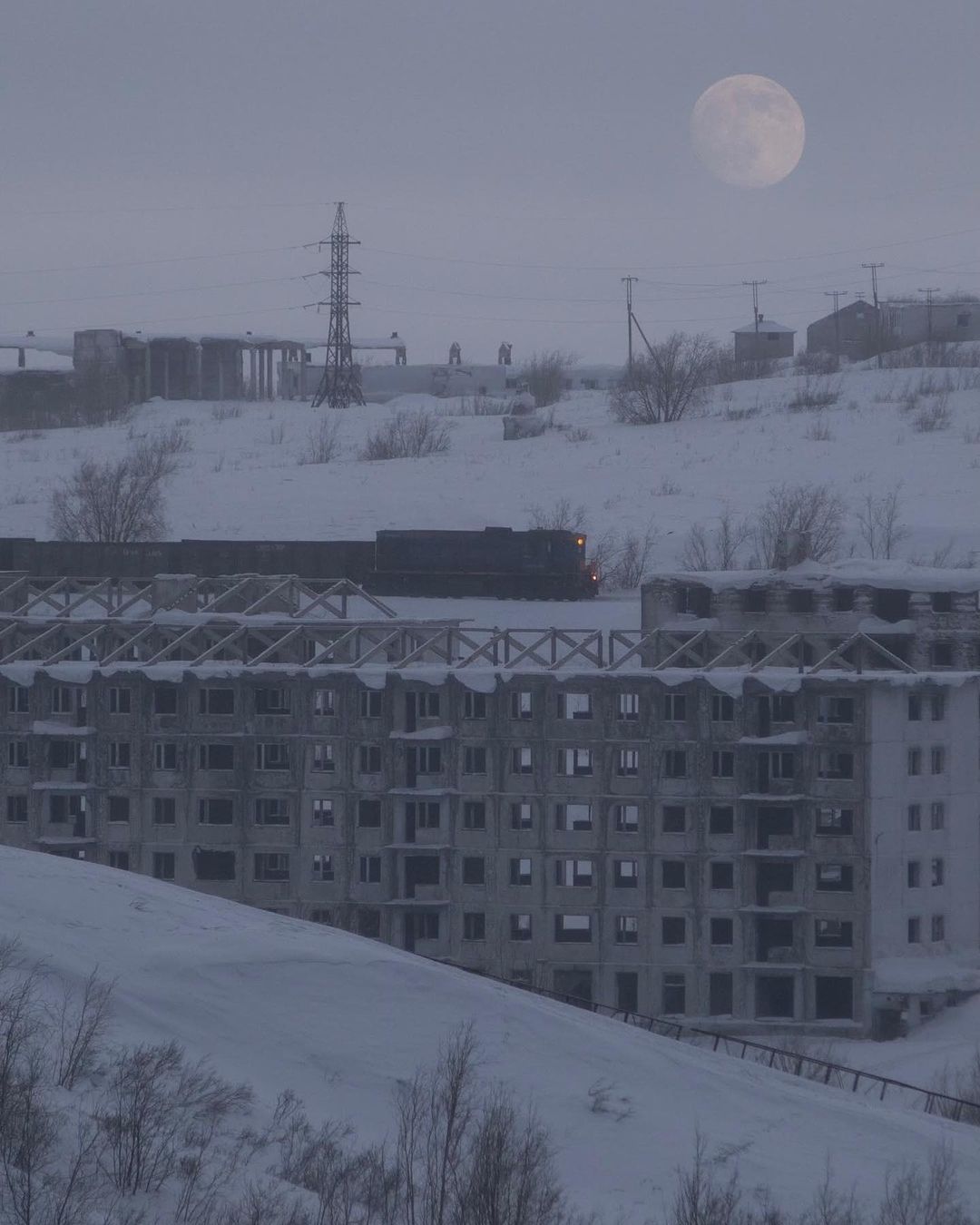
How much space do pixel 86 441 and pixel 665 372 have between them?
20.6 metres

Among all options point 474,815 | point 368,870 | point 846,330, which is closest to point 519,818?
point 474,815

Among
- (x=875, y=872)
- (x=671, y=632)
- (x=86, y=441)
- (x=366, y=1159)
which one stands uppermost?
(x=86, y=441)

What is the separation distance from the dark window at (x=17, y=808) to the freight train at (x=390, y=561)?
1043cm

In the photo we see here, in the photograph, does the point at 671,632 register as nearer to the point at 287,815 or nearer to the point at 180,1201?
the point at 287,815

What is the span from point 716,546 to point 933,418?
16168 mm

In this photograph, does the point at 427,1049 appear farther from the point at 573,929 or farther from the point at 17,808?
the point at 17,808

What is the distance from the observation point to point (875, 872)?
74.2ft

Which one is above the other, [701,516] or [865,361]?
[865,361]

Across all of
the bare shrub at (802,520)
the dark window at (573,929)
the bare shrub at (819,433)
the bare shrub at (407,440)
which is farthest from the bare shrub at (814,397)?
the dark window at (573,929)

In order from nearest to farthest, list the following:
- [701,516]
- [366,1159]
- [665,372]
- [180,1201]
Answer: [180,1201] < [366,1159] < [701,516] < [665,372]

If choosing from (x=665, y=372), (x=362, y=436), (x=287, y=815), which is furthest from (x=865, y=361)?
(x=287, y=815)

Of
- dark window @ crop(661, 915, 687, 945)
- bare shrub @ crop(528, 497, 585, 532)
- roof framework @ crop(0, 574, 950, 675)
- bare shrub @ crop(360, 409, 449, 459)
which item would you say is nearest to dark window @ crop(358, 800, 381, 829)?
roof framework @ crop(0, 574, 950, 675)

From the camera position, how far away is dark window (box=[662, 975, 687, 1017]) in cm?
2273

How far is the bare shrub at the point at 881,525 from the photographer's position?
3534 centimetres
